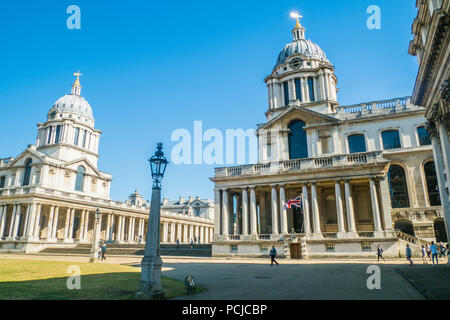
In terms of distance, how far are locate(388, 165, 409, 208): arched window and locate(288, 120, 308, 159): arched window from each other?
10.8 metres

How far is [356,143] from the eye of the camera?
3959 cm

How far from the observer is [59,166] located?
58.8 metres

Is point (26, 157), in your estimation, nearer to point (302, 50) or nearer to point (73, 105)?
point (73, 105)

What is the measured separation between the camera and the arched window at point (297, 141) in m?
40.8

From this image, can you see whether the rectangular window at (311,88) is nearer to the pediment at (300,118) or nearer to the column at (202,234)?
the pediment at (300,118)

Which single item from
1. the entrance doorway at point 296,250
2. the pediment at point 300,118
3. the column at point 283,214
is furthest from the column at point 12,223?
the entrance doorway at point 296,250

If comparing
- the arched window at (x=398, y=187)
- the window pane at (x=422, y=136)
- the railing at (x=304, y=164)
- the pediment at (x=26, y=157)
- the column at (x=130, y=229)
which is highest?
the pediment at (x=26, y=157)

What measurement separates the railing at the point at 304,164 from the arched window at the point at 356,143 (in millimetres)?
6895

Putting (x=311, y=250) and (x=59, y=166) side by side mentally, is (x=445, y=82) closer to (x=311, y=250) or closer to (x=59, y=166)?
(x=311, y=250)

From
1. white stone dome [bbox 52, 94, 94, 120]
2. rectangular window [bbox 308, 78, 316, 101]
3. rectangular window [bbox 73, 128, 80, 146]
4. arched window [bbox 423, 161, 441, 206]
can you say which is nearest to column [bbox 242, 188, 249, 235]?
rectangular window [bbox 308, 78, 316, 101]

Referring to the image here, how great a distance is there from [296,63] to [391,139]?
18.4m

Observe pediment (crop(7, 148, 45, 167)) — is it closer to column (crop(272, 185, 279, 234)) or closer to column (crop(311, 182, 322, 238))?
column (crop(272, 185, 279, 234))

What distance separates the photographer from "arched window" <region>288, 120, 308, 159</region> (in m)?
40.8

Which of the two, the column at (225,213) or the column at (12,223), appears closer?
the column at (225,213)
